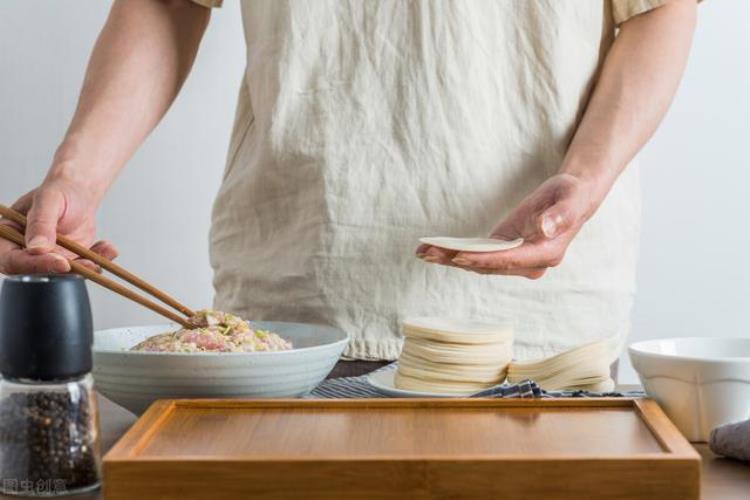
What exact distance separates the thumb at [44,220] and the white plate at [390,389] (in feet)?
1.19

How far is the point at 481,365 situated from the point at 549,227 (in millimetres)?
214

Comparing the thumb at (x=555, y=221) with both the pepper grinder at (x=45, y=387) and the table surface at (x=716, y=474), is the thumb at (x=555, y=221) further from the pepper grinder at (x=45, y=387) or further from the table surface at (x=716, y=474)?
the pepper grinder at (x=45, y=387)

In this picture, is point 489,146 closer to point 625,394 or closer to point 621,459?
point 625,394

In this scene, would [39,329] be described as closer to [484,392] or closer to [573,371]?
[484,392]

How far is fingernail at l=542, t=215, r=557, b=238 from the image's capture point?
1269 mm

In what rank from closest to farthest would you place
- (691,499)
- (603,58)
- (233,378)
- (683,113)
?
1. (691,499)
2. (233,378)
3. (603,58)
4. (683,113)

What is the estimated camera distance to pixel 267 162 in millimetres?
1565

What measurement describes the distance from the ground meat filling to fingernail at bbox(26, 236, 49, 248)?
0.52 ft

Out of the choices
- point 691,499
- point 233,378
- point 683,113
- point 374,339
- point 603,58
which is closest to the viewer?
point 691,499

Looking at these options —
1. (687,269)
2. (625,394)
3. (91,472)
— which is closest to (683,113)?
(687,269)

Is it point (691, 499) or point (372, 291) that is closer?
point (691, 499)

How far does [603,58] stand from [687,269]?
0.88 meters

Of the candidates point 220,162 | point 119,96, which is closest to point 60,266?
point 119,96

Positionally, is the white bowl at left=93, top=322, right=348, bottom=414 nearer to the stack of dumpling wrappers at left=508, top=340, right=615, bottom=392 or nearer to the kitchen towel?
the kitchen towel
